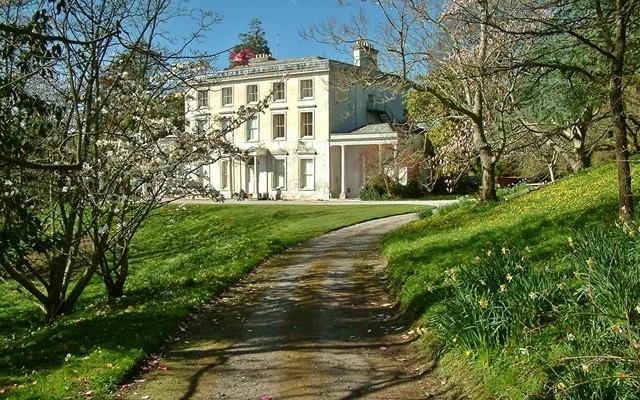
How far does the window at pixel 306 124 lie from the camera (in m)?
43.8

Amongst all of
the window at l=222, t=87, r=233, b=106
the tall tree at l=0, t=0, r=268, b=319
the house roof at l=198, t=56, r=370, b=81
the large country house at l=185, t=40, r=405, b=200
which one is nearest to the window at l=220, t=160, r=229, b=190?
the large country house at l=185, t=40, r=405, b=200

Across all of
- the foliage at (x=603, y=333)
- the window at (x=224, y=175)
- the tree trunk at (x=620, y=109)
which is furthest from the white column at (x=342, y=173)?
the foliage at (x=603, y=333)

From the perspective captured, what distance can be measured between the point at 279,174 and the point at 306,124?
13.1 feet

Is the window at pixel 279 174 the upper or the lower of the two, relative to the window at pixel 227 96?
lower

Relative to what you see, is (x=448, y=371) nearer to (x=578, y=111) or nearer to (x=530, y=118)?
(x=578, y=111)

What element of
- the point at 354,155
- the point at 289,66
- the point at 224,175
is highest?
the point at 289,66

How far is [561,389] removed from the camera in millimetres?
4500

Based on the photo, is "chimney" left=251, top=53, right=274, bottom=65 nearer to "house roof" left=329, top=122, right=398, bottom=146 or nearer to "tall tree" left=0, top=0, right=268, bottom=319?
"house roof" left=329, top=122, right=398, bottom=146

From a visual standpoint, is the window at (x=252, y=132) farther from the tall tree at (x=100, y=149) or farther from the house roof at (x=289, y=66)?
the tall tree at (x=100, y=149)

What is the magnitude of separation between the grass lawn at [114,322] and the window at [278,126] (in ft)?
70.0

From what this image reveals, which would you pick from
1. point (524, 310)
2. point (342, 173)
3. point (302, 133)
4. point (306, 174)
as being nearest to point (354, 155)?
point (342, 173)

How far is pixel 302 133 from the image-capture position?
144 ft

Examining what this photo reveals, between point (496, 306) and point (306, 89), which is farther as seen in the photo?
point (306, 89)

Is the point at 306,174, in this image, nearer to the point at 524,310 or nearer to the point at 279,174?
the point at 279,174
